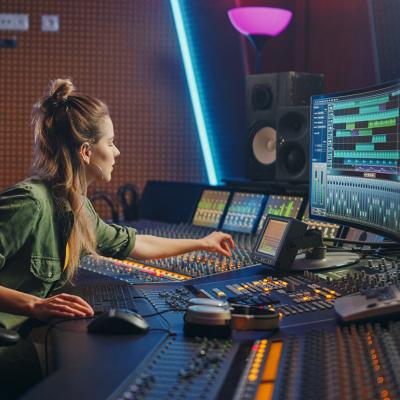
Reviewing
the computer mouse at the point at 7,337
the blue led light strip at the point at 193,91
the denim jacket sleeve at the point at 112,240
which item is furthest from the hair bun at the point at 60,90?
the blue led light strip at the point at 193,91

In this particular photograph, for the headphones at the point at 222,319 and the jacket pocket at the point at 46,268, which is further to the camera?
the jacket pocket at the point at 46,268

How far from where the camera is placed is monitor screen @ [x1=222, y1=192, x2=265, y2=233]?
9.78ft

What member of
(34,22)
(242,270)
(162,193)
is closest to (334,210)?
(242,270)

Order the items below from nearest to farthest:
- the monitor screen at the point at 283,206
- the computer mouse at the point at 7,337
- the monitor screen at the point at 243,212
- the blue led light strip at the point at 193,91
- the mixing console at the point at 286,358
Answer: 1. the mixing console at the point at 286,358
2. the computer mouse at the point at 7,337
3. the monitor screen at the point at 283,206
4. the monitor screen at the point at 243,212
5. the blue led light strip at the point at 193,91

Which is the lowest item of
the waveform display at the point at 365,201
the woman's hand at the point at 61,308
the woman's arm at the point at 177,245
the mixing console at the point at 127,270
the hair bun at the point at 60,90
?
the mixing console at the point at 127,270

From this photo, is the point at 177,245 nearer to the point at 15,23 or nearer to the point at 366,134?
the point at 366,134

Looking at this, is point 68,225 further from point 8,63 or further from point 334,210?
point 8,63

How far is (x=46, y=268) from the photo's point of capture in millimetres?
2051

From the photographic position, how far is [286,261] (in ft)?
6.96

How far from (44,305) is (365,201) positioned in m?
0.94

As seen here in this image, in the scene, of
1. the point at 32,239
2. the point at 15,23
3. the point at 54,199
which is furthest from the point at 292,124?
the point at 15,23

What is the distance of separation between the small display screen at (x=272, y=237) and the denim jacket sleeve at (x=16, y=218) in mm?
658

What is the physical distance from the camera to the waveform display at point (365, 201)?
1.91 m

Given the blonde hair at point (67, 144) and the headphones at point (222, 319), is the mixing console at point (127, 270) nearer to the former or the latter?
the blonde hair at point (67, 144)
